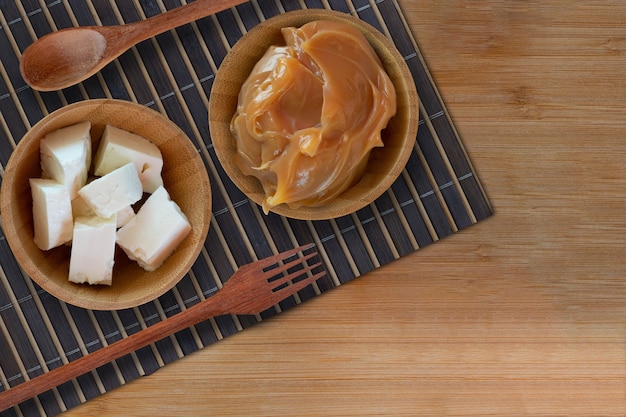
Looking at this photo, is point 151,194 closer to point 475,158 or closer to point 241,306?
point 241,306

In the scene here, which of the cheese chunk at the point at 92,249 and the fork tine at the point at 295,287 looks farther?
the fork tine at the point at 295,287

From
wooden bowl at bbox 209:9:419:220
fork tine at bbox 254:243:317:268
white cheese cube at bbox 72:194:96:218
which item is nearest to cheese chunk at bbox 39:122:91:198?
white cheese cube at bbox 72:194:96:218

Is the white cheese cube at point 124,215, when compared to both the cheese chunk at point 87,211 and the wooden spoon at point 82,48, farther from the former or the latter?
the wooden spoon at point 82,48

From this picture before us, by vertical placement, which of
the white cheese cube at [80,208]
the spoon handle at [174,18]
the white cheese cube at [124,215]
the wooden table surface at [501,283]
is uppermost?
the spoon handle at [174,18]

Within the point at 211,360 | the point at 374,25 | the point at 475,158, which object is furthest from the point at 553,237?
the point at 211,360

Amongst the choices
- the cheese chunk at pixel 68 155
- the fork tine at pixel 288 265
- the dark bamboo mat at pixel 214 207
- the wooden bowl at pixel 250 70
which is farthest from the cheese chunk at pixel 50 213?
the fork tine at pixel 288 265

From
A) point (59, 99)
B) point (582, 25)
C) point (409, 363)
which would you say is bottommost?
point (409, 363)

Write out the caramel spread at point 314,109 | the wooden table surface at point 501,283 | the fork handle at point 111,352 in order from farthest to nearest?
1. the wooden table surface at point 501,283
2. the fork handle at point 111,352
3. the caramel spread at point 314,109
